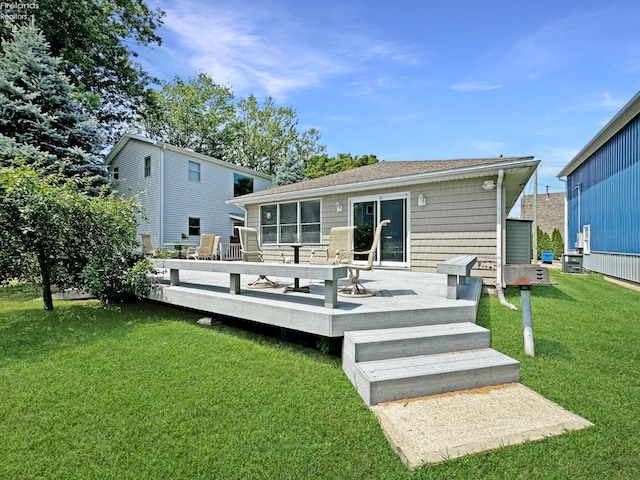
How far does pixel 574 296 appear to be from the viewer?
7.46m

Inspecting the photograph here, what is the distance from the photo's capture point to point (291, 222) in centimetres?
1061

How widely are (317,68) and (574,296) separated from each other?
1107 cm

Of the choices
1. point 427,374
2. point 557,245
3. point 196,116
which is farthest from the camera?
point 196,116

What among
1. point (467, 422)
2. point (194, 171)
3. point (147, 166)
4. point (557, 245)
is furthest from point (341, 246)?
point (557, 245)

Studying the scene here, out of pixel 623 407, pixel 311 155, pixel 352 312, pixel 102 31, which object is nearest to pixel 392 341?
pixel 352 312

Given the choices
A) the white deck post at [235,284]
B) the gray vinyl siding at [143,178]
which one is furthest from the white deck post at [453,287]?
the gray vinyl siding at [143,178]

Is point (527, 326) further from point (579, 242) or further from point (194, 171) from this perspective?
point (194, 171)

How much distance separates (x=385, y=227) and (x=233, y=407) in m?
6.61

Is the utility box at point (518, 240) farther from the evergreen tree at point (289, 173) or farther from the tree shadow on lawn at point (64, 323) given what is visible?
the evergreen tree at point (289, 173)

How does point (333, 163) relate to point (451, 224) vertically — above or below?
above

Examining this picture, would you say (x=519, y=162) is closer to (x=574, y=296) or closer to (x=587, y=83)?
(x=574, y=296)

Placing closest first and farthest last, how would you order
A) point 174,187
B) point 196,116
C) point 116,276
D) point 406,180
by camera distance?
1. point 116,276
2. point 406,180
3. point 174,187
4. point 196,116

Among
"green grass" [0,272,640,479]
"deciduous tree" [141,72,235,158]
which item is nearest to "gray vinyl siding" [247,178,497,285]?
"green grass" [0,272,640,479]

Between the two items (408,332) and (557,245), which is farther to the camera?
(557,245)
